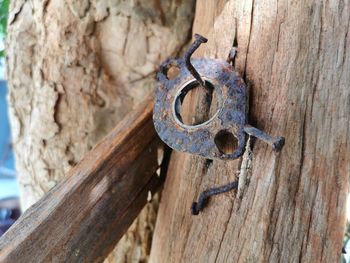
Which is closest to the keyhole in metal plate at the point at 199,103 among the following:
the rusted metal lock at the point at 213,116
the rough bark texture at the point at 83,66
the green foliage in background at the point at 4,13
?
the rusted metal lock at the point at 213,116

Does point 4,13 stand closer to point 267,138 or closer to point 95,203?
point 95,203

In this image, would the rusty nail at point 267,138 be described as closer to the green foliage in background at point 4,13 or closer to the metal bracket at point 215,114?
the metal bracket at point 215,114

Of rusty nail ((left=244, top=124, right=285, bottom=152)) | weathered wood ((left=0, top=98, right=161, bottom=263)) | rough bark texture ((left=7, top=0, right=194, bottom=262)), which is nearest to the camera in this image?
rusty nail ((left=244, top=124, right=285, bottom=152))

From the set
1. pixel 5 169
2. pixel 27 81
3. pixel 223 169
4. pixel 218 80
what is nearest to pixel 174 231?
pixel 223 169

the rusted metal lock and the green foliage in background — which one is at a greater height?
the rusted metal lock

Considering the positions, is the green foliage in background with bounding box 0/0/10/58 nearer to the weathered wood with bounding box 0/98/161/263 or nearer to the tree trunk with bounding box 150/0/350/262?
the weathered wood with bounding box 0/98/161/263

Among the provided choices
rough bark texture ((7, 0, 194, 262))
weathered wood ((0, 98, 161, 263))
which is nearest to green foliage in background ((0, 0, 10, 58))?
rough bark texture ((7, 0, 194, 262))
